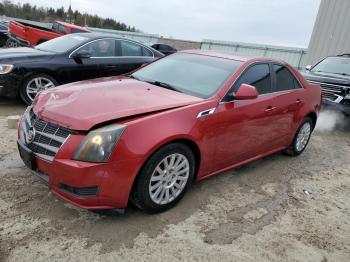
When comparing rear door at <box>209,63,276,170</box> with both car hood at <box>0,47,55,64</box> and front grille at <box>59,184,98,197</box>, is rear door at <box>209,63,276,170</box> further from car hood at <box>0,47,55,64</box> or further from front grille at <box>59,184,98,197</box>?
car hood at <box>0,47,55,64</box>

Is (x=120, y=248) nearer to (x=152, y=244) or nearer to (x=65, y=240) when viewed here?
(x=152, y=244)

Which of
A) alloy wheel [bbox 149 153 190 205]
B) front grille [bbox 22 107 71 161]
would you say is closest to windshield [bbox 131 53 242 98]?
alloy wheel [bbox 149 153 190 205]

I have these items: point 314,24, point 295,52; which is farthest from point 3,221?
point 295,52

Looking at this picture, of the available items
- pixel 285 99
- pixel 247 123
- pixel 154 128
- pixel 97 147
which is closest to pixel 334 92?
pixel 285 99

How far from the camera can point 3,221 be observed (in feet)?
10.1

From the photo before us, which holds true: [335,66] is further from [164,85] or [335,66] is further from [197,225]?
[197,225]

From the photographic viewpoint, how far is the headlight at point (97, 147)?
2.85 meters

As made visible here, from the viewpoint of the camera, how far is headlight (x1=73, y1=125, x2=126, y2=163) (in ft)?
9.34

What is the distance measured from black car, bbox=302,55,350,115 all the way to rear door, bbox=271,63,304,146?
302cm

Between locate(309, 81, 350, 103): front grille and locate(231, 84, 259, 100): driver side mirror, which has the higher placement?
locate(231, 84, 259, 100): driver side mirror

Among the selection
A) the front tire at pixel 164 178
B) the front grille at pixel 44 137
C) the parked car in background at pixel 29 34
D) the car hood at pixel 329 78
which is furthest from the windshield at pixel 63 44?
the car hood at pixel 329 78

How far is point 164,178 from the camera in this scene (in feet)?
10.9

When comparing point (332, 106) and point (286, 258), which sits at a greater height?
point (332, 106)

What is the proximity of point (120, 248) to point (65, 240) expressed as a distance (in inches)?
18.1
